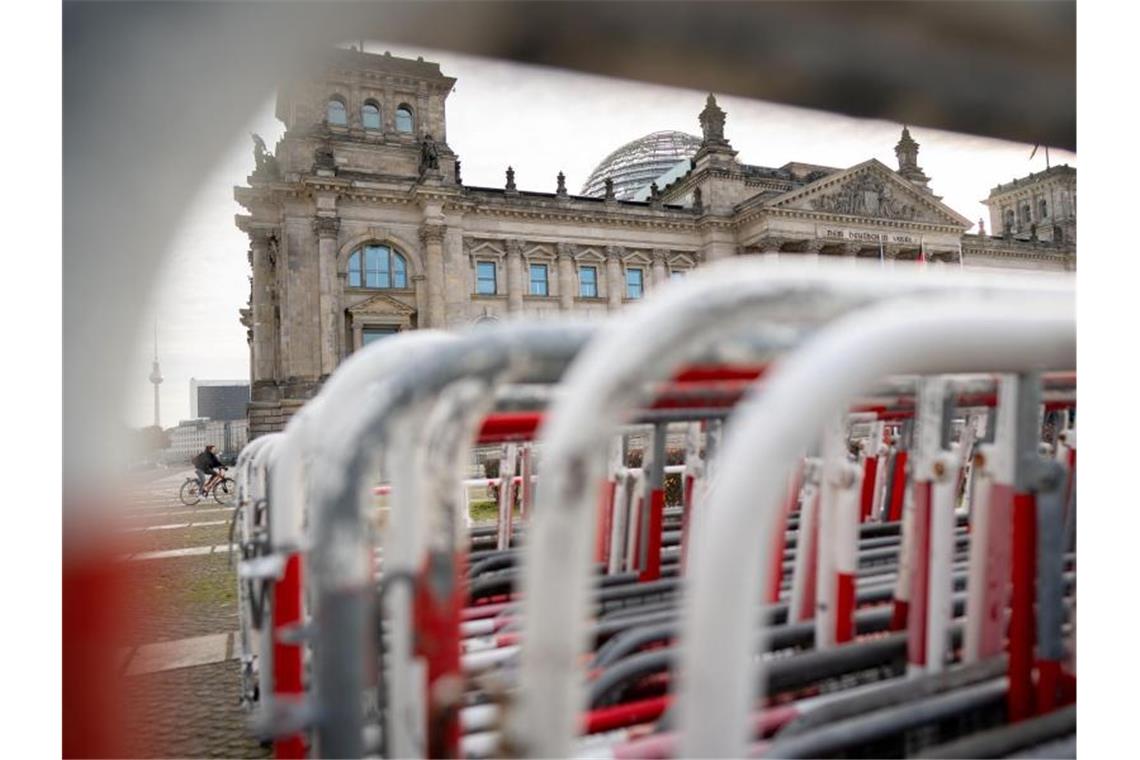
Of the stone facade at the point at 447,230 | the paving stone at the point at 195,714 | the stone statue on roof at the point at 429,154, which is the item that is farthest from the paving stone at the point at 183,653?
the stone statue on roof at the point at 429,154

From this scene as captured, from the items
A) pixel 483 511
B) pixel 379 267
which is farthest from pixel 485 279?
pixel 483 511

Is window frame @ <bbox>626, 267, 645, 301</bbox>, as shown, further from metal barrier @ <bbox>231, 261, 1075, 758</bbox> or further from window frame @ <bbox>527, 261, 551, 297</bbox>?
metal barrier @ <bbox>231, 261, 1075, 758</bbox>

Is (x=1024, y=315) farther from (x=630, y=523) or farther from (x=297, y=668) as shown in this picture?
(x=630, y=523)

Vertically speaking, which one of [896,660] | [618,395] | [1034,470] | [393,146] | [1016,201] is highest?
[393,146]

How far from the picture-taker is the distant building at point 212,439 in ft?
85.1

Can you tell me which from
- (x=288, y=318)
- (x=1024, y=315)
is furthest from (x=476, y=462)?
(x=1024, y=315)

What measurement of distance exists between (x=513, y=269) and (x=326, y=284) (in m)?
6.85

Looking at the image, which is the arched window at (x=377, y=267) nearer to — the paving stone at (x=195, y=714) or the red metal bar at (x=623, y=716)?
the paving stone at (x=195, y=714)

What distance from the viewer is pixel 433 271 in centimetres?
2523

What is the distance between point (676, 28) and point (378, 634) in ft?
6.04

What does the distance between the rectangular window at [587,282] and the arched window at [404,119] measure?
8.17m

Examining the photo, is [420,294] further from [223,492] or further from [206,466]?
[206,466]

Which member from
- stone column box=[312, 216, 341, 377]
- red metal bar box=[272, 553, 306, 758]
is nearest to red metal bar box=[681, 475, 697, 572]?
red metal bar box=[272, 553, 306, 758]

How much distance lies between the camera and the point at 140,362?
145 cm
